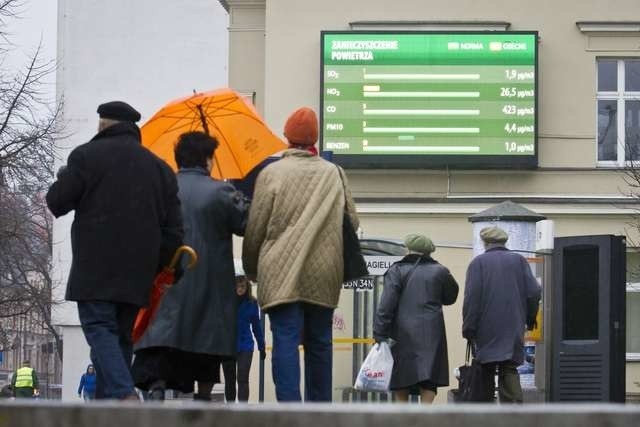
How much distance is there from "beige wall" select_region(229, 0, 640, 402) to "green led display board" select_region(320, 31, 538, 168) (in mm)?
587

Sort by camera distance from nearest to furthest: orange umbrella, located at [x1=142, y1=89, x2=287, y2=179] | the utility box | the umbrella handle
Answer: the umbrella handle, orange umbrella, located at [x1=142, y1=89, x2=287, y2=179], the utility box

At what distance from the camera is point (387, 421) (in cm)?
416

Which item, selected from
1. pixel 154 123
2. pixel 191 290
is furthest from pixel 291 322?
pixel 154 123

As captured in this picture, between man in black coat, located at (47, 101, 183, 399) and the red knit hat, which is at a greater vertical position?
the red knit hat

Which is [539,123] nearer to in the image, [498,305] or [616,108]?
[616,108]

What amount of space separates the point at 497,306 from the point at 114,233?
17.6 ft

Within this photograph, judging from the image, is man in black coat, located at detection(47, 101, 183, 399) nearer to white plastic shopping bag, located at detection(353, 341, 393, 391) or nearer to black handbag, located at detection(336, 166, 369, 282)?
black handbag, located at detection(336, 166, 369, 282)

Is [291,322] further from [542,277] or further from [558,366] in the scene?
[542,277]

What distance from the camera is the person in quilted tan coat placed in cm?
871

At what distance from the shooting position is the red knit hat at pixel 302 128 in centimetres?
911

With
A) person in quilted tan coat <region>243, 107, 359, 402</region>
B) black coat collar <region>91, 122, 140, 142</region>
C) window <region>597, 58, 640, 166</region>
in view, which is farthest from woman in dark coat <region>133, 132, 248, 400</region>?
window <region>597, 58, 640, 166</region>

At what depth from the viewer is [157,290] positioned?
8594mm

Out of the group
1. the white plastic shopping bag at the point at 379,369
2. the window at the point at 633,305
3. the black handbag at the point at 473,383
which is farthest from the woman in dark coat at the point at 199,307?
the window at the point at 633,305

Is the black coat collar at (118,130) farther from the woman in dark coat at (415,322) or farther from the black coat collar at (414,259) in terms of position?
the black coat collar at (414,259)
